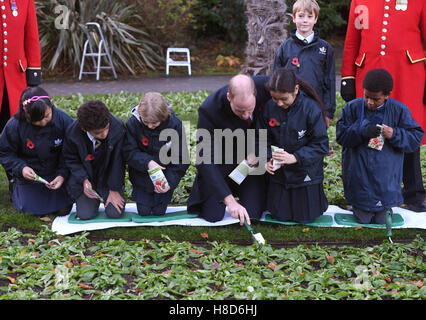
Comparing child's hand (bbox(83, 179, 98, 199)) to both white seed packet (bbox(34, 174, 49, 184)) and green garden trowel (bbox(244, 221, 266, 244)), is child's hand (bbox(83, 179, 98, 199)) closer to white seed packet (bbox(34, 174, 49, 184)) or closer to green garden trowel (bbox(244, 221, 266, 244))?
white seed packet (bbox(34, 174, 49, 184))

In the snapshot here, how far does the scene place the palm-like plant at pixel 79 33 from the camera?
1266 cm

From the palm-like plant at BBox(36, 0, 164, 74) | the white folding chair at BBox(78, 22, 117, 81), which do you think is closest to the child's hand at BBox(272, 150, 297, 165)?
the white folding chair at BBox(78, 22, 117, 81)

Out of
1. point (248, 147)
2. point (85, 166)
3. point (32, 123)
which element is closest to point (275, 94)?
point (248, 147)

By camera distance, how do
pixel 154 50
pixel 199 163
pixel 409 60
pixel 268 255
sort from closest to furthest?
pixel 268 255
pixel 199 163
pixel 409 60
pixel 154 50

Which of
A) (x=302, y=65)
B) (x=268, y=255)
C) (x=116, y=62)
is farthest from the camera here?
(x=116, y=62)

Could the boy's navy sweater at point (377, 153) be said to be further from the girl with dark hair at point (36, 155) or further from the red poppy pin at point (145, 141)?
the girl with dark hair at point (36, 155)

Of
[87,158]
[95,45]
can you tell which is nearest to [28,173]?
[87,158]

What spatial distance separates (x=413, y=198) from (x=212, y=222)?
177 cm

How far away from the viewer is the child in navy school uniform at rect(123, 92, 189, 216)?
15.4ft

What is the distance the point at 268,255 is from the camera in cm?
418

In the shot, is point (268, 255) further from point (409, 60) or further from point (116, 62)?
point (116, 62)

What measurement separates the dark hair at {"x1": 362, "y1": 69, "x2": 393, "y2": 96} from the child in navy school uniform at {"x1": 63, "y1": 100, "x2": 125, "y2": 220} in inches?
77.9

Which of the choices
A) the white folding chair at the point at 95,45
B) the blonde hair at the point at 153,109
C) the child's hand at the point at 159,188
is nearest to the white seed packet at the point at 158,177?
the child's hand at the point at 159,188

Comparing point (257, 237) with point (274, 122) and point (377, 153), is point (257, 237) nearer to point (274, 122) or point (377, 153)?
point (274, 122)
